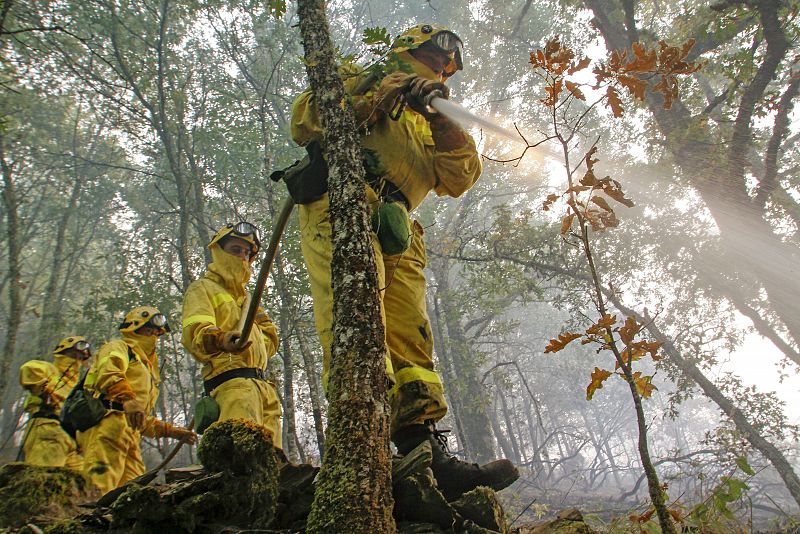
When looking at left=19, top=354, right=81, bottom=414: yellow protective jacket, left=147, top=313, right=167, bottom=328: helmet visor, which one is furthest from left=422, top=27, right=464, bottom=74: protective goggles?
left=19, top=354, right=81, bottom=414: yellow protective jacket

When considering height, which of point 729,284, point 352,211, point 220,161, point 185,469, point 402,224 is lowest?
point 185,469

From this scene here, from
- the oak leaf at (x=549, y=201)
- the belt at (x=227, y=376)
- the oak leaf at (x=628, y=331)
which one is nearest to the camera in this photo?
the oak leaf at (x=628, y=331)

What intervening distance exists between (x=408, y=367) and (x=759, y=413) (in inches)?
346

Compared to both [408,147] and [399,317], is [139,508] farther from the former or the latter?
[408,147]

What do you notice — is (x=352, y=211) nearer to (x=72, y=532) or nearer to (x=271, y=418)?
(x=72, y=532)

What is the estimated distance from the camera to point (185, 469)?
2377 millimetres

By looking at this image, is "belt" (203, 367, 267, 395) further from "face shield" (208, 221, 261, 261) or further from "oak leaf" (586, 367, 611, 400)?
"oak leaf" (586, 367, 611, 400)

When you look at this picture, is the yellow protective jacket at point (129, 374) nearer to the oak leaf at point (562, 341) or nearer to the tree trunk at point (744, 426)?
the oak leaf at point (562, 341)

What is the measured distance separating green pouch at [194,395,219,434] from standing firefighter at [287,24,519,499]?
4.49ft

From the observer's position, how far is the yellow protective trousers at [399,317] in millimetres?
2242

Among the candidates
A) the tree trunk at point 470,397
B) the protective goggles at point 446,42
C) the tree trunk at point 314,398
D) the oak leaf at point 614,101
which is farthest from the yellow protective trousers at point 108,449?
the tree trunk at point 470,397

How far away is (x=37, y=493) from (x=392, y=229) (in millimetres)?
2867

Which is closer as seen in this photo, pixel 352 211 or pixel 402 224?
pixel 352 211

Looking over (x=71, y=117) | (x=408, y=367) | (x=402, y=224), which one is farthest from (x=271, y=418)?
(x=71, y=117)
